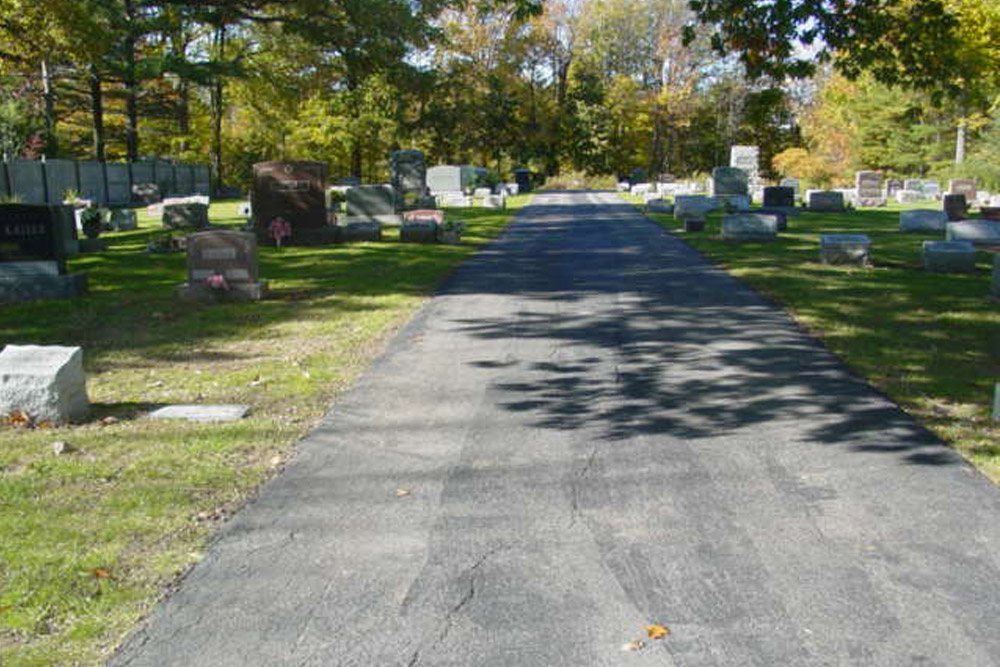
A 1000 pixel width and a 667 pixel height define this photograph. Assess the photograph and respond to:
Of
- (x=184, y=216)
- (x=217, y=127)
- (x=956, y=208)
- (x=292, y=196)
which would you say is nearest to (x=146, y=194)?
(x=217, y=127)

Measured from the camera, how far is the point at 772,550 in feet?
14.2

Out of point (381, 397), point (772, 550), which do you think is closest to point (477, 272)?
point (381, 397)

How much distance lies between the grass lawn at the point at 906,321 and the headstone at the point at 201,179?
3321cm

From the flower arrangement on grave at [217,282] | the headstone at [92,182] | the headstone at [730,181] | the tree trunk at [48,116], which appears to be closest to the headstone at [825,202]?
the headstone at [730,181]

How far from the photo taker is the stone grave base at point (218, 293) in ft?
40.4

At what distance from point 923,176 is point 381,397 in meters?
50.7

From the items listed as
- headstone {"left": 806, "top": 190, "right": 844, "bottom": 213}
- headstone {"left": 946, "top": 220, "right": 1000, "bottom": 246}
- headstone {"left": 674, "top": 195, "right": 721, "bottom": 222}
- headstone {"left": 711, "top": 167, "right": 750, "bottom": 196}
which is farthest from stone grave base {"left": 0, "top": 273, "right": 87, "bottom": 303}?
headstone {"left": 711, "top": 167, "right": 750, "bottom": 196}

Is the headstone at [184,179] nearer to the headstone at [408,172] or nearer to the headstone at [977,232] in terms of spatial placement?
the headstone at [408,172]

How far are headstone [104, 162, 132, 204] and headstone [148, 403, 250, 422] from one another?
116 ft

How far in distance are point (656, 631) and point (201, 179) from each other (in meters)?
46.7

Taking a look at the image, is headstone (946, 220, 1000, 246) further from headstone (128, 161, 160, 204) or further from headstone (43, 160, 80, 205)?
headstone (128, 161, 160, 204)

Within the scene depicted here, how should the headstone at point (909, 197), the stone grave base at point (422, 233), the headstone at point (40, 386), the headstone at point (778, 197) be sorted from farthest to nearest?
the headstone at point (909, 197), the headstone at point (778, 197), the stone grave base at point (422, 233), the headstone at point (40, 386)

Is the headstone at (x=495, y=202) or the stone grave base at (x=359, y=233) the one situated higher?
the headstone at (x=495, y=202)

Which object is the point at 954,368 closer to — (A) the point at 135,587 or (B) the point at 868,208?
(A) the point at 135,587
